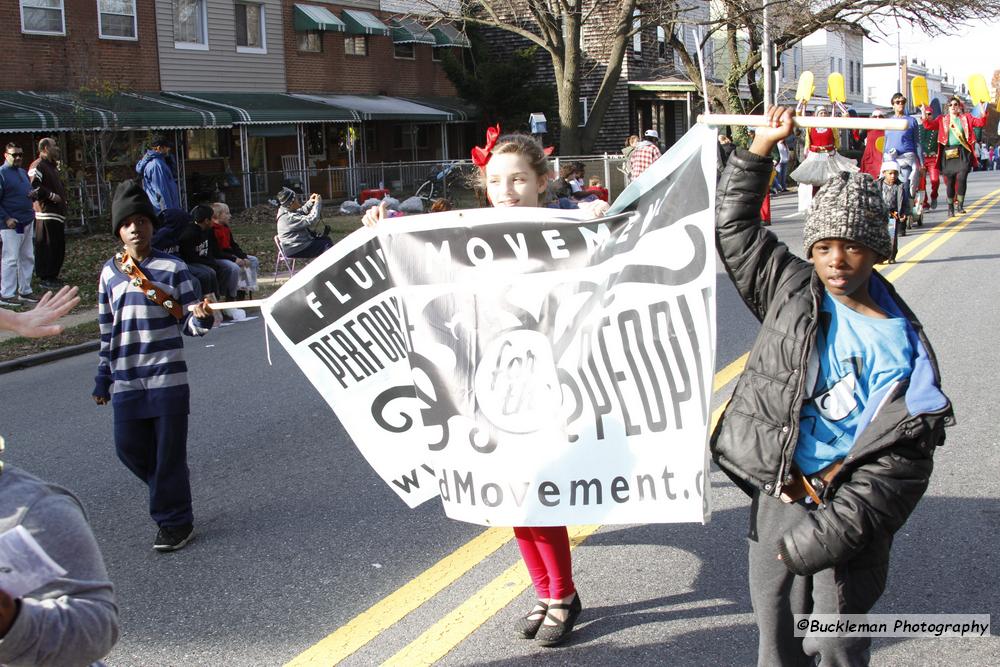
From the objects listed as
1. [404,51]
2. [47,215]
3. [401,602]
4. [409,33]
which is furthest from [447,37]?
[401,602]

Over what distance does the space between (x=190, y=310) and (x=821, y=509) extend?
9.99 ft

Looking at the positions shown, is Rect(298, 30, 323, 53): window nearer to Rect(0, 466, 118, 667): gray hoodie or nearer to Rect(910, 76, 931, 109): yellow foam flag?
Rect(910, 76, 931, 109): yellow foam flag

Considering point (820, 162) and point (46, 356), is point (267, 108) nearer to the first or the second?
point (820, 162)

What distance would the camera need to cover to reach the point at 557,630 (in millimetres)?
3850

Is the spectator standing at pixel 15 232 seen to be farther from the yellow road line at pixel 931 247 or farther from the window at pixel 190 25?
the window at pixel 190 25

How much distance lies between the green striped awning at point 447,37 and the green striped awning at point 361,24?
9.20 feet

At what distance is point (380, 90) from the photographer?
34.5 meters

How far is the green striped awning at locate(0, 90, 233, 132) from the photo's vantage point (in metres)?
19.9

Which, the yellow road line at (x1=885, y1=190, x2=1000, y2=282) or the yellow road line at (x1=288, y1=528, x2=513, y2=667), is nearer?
the yellow road line at (x1=288, y1=528, x2=513, y2=667)

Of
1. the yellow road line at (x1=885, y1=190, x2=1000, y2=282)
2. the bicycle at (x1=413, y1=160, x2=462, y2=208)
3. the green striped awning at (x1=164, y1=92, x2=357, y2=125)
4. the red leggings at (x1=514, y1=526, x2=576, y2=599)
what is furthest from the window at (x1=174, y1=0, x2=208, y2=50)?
the red leggings at (x1=514, y1=526, x2=576, y2=599)

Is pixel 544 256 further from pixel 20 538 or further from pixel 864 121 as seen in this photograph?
pixel 20 538

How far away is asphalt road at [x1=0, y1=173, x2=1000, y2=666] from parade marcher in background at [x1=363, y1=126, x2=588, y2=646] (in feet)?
0.26

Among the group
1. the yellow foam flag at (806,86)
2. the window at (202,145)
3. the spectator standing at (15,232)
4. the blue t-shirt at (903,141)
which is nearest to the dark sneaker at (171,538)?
the yellow foam flag at (806,86)

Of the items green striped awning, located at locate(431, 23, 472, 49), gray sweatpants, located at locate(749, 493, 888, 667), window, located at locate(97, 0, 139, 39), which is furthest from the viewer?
green striped awning, located at locate(431, 23, 472, 49)
